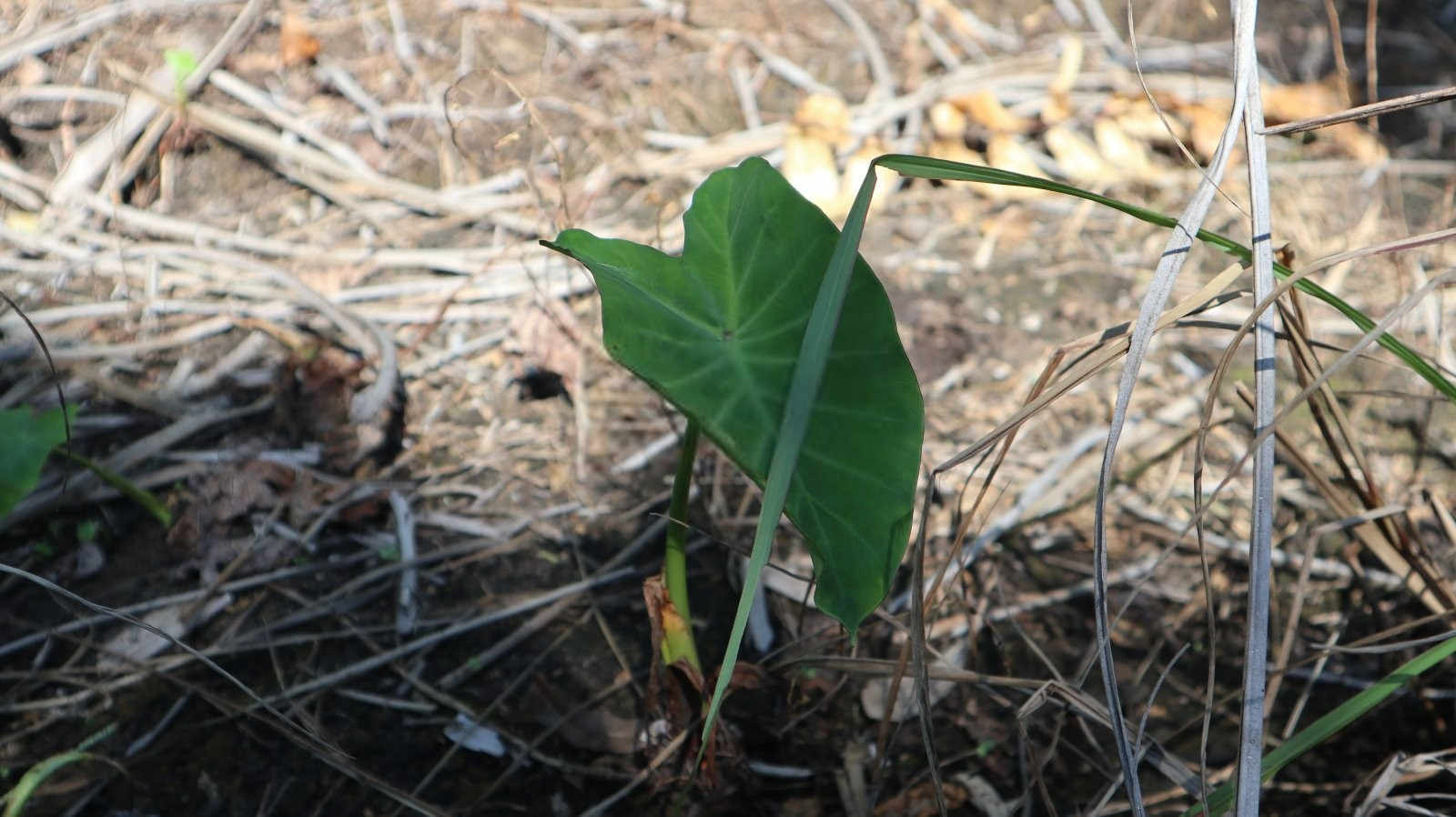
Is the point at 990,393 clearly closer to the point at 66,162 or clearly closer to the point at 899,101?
the point at 899,101

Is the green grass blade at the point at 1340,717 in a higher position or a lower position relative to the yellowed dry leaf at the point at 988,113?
lower

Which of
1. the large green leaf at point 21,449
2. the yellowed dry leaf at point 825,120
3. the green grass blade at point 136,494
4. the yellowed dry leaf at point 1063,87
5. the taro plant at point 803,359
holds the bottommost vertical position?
the green grass blade at point 136,494

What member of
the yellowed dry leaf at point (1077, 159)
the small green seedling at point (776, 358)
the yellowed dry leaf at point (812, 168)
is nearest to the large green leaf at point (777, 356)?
the small green seedling at point (776, 358)

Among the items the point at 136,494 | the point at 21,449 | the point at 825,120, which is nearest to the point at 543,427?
the point at 136,494

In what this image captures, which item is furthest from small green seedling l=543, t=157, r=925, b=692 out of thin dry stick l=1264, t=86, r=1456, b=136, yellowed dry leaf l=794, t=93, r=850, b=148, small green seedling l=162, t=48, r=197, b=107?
small green seedling l=162, t=48, r=197, b=107

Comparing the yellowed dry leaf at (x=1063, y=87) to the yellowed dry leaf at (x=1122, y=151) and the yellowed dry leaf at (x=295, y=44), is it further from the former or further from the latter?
the yellowed dry leaf at (x=295, y=44)

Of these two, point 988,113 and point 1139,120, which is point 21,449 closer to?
point 988,113
